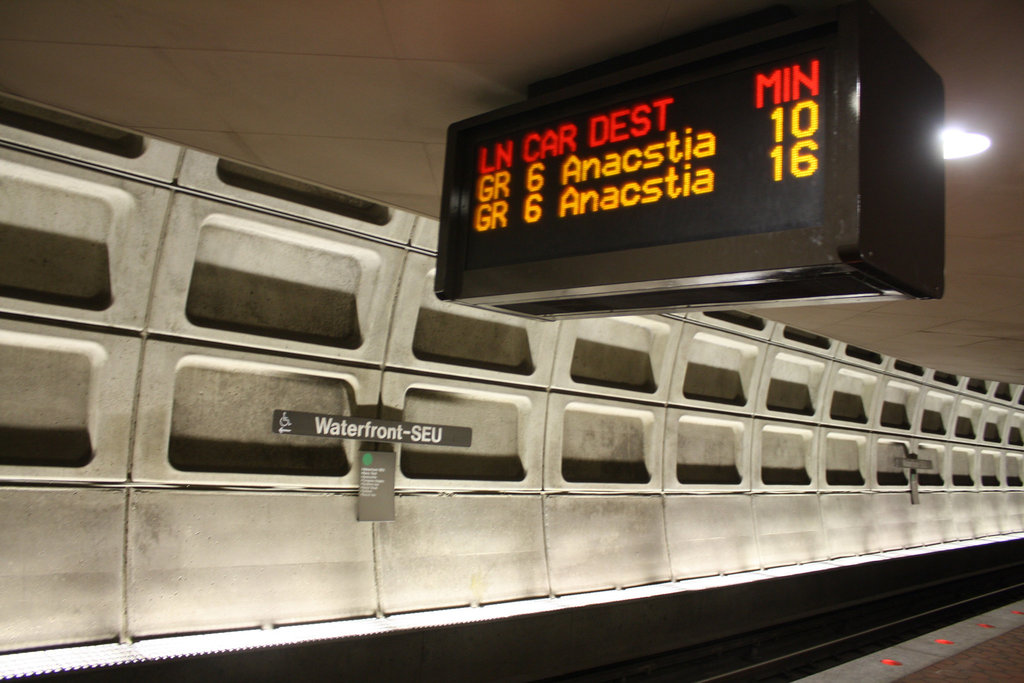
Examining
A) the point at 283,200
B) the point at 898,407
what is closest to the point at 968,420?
the point at 898,407

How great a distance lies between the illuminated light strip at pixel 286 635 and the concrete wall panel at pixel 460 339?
2.28 m

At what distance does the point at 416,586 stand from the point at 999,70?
604 centimetres

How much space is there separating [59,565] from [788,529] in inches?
396

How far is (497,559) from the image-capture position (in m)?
7.85

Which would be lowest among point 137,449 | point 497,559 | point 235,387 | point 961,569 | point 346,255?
point 961,569

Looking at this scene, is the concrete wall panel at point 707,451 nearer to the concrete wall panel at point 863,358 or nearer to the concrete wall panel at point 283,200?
the concrete wall panel at point 863,358

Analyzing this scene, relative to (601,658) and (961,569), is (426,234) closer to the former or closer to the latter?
(601,658)

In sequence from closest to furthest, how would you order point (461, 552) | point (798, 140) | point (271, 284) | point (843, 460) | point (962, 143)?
point (798, 140) → point (962, 143) → point (271, 284) → point (461, 552) → point (843, 460)

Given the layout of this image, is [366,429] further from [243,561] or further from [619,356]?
[619,356]

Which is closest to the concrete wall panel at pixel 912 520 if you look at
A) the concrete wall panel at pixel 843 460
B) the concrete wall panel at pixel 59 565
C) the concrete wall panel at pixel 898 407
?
the concrete wall panel at pixel 843 460

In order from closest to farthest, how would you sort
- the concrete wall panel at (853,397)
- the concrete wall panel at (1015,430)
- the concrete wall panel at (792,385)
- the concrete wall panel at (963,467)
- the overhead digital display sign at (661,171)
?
the overhead digital display sign at (661,171), the concrete wall panel at (792,385), the concrete wall panel at (853,397), the concrete wall panel at (963,467), the concrete wall panel at (1015,430)

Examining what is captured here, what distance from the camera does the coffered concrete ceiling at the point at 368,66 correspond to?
2979 mm

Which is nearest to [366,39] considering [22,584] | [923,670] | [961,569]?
[22,584]

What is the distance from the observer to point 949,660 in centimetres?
817
